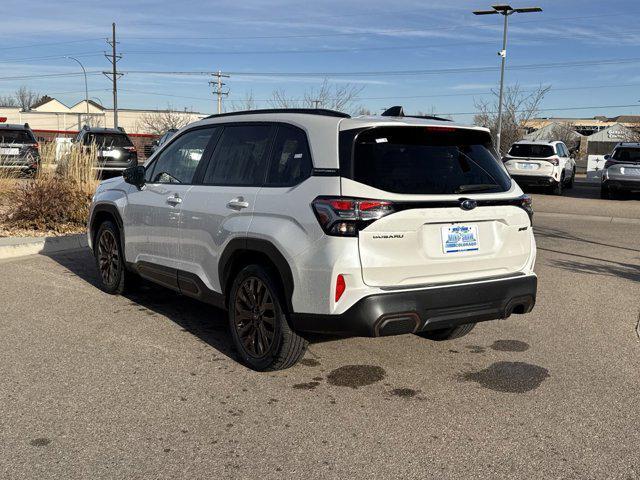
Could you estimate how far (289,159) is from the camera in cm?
444

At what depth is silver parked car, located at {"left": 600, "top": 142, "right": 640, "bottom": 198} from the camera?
18.5 m

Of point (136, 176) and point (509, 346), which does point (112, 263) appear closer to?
point (136, 176)

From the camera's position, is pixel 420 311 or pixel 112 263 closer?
pixel 420 311

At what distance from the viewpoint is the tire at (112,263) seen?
6539 millimetres

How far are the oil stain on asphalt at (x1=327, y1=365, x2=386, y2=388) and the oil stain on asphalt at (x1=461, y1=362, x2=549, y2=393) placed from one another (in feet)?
1.96

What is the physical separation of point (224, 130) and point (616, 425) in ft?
11.2

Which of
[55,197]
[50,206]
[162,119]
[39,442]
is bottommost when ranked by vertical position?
[39,442]

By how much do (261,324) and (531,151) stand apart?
17.5 m

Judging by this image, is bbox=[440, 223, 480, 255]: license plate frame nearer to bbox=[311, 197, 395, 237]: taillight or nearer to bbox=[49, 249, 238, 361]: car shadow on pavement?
bbox=[311, 197, 395, 237]: taillight

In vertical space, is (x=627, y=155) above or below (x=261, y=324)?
above

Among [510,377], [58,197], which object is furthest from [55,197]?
[510,377]

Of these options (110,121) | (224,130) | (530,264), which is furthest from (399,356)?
(110,121)

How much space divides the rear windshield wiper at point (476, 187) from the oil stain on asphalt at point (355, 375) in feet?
4.51

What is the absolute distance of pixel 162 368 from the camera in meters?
4.64
